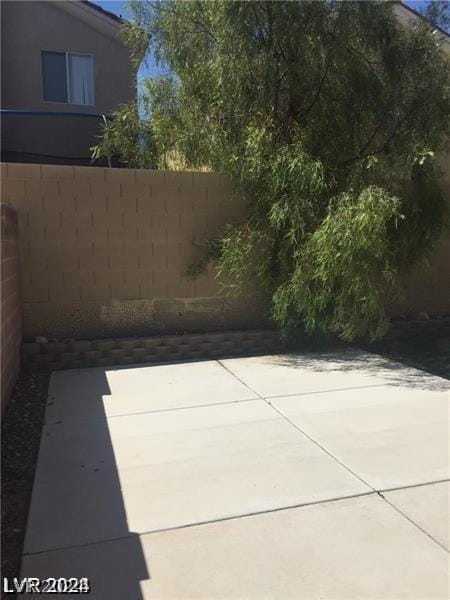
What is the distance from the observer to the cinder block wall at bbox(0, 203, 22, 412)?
4.89 meters

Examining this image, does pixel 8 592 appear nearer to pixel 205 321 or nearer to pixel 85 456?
pixel 85 456

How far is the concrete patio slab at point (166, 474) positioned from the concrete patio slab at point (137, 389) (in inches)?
12.3

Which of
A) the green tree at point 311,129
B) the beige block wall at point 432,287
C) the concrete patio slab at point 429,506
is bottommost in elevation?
the concrete patio slab at point 429,506

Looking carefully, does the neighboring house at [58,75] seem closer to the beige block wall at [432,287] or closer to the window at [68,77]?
the window at [68,77]

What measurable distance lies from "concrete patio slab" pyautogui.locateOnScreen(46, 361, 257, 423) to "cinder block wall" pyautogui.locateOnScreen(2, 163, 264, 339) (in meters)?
0.76

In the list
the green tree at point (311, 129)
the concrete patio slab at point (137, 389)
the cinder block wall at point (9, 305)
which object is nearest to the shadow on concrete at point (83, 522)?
the concrete patio slab at point (137, 389)

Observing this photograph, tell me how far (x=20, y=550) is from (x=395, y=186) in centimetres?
570

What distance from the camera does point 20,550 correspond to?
289 centimetres

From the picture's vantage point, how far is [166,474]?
374 centimetres

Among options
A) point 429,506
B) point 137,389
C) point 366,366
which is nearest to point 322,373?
point 366,366

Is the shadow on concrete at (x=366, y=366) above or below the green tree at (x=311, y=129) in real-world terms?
below

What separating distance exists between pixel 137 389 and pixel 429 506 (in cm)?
331

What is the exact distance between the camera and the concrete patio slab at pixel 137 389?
5.15 metres

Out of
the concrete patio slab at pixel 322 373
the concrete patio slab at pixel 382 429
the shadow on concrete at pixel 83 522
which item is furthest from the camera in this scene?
the concrete patio slab at pixel 322 373
